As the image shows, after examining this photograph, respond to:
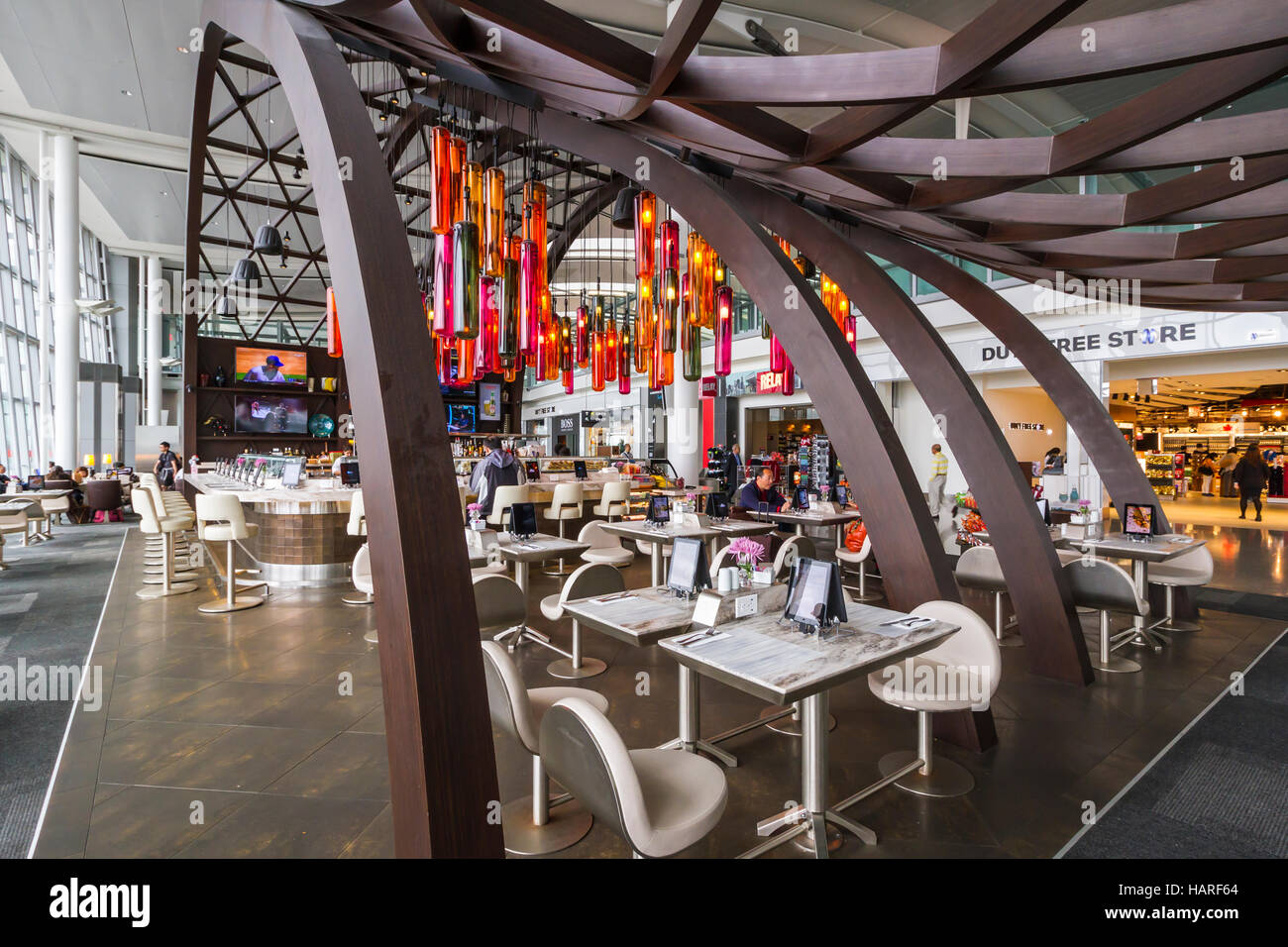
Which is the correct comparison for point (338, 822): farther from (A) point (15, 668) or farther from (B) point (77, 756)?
(A) point (15, 668)

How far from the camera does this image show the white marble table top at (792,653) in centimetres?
204

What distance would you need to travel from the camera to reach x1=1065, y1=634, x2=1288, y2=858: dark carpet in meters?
2.45

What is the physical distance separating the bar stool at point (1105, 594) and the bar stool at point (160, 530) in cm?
795

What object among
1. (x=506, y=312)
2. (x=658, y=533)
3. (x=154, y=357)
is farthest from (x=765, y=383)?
(x=154, y=357)

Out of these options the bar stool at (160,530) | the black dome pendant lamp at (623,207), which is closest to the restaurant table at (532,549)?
the bar stool at (160,530)

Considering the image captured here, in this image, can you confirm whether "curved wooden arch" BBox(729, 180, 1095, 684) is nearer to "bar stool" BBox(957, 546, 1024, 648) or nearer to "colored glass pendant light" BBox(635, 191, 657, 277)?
"bar stool" BBox(957, 546, 1024, 648)

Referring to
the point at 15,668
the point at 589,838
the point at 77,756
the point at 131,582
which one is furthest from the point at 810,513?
the point at 131,582

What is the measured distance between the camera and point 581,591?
356 cm

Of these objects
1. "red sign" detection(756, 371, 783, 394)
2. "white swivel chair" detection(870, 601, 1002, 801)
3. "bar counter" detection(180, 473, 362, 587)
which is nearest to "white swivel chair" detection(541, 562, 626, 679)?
"white swivel chair" detection(870, 601, 1002, 801)

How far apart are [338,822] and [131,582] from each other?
630 centimetres

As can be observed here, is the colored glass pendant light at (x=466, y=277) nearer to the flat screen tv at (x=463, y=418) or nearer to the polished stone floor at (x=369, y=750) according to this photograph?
the polished stone floor at (x=369, y=750)

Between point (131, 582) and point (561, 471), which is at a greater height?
point (561, 471)

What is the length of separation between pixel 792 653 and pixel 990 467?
9.27ft
